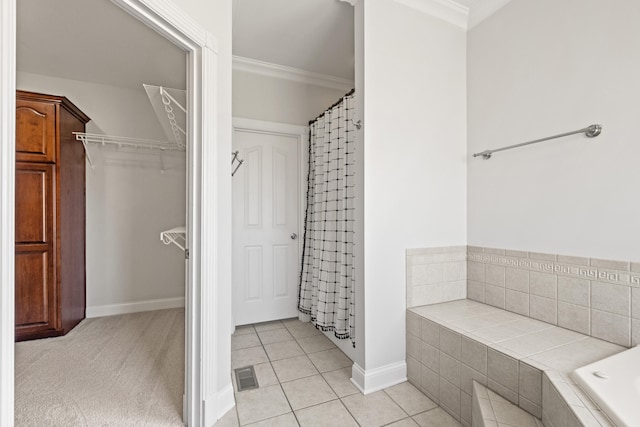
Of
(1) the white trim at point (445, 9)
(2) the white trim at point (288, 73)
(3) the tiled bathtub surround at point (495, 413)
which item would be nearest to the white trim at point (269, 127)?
A: (2) the white trim at point (288, 73)

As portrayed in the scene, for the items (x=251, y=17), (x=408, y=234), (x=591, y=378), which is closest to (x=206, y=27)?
(x=251, y=17)

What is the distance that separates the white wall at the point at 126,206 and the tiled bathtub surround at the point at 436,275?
262 centimetres

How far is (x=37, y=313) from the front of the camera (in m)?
2.40

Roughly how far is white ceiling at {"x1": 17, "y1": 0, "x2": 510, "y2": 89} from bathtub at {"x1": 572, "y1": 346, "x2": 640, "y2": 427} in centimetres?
222

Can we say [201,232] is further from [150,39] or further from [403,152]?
[150,39]

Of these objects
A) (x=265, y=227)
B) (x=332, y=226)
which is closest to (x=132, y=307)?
(x=265, y=227)

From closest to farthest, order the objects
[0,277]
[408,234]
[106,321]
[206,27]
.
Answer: [0,277], [206,27], [408,234], [106,321]

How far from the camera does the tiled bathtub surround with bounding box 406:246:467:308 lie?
6.55ft

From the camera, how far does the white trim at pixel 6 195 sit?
2.28 ft

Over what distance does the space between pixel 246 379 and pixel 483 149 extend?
2350 millimetres

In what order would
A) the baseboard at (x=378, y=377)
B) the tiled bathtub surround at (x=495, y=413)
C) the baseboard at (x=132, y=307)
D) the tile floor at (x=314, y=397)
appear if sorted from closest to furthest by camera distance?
the tiled bathtub surround at (x=495, y=413) → the tile floor at (x=314, y=397) → the baseboard at (x=378, y=377) → the baseboard at (x=132, y=307)

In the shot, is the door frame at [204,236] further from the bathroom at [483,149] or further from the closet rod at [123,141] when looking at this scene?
the closet rod at [123,141]

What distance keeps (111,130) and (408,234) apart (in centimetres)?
321

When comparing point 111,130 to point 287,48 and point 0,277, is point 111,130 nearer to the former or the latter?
point 287,48
